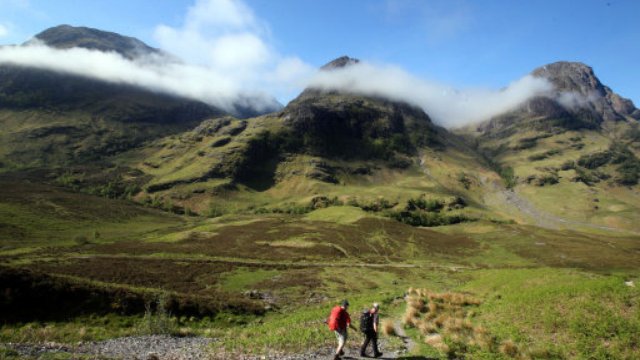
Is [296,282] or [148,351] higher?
[148,351]

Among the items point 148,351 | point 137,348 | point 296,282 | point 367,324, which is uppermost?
point 367,324

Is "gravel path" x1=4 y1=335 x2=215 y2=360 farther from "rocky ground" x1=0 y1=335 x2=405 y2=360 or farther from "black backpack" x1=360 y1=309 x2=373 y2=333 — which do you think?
"black backpack" x1=360 y1=309 x2=373 y2=333

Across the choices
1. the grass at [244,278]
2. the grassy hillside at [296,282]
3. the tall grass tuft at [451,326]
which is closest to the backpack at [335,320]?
the grassy hillside at [296,282]

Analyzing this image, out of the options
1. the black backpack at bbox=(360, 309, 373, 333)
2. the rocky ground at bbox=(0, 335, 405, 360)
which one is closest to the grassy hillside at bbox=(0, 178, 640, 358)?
the rocky ground at bbox=(0, 335, 405, 360)

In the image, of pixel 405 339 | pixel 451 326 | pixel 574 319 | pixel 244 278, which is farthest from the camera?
pixel 244 278

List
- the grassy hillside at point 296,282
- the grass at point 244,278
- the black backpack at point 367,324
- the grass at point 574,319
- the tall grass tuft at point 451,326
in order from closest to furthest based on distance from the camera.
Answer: the grass at point 574,319 → the tall grass tuft at point 451,326 → the black backpack at point 367,324 → the grassy hillside at point 296,282 → the grass at point 244,278

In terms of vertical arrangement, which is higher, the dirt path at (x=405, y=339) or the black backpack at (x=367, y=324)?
the black backpack at (x=367, y=324)

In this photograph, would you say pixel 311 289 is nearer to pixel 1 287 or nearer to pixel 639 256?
pixel 1 287

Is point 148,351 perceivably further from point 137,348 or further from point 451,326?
point 451,326

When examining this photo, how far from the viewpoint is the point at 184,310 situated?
37781 millimetres

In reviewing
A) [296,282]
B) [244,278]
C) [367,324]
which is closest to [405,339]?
[367,324]

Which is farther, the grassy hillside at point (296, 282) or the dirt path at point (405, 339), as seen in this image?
the dirt path at point (405, 339)

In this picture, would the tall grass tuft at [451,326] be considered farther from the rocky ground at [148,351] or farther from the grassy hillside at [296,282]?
the rocky ground at [148,351]

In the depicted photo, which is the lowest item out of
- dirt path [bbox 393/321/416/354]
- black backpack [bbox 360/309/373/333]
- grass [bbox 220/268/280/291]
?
grass [bbox 220/268/280/291]
